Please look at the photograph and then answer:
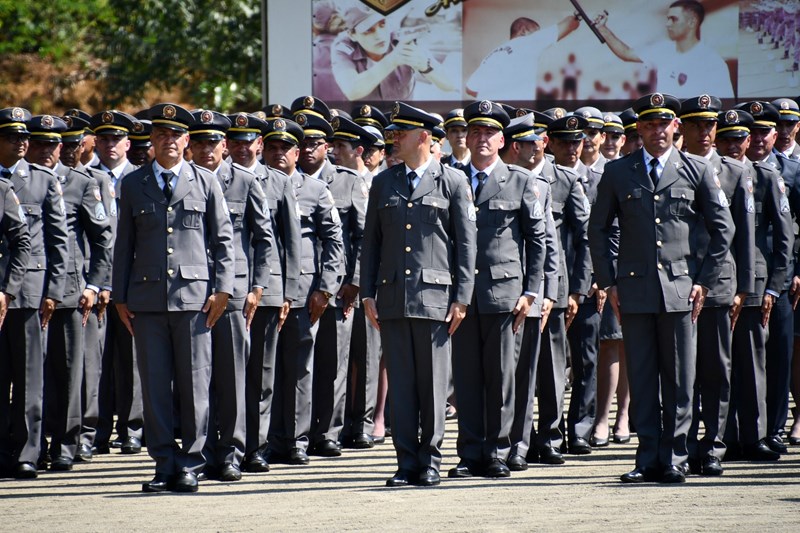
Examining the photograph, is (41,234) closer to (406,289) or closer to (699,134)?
(406,289)

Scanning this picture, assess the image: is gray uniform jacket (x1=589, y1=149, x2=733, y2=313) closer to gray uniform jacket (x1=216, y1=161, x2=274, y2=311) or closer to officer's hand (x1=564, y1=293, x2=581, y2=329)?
officer's hand (x1=564, y1=293, x2=581, y2=329)

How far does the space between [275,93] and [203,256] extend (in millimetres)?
7907

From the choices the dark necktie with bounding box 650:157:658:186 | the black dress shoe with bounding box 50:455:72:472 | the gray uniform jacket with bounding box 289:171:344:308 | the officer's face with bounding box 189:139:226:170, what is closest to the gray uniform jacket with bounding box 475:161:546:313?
the dark necktie with bounding box 650:157:658:186

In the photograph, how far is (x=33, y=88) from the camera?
35.8m

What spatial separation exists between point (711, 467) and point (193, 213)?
3.78 m

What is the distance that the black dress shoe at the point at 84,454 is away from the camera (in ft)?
34.8

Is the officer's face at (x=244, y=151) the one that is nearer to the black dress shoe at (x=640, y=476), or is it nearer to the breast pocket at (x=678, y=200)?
the breast pocket at (x=678, y=200)

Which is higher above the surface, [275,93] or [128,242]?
[275,93]

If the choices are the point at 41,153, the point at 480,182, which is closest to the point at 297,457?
the point at 480,182

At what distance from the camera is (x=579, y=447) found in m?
10.7

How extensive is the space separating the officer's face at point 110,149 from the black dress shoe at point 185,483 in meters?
3.54

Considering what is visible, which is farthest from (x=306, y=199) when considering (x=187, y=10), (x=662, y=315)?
(x=187, y=10)

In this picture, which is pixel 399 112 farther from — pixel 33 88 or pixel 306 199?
pixel 33 88

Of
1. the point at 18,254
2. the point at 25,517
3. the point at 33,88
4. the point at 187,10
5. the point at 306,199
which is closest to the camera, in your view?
the point at 25,517
